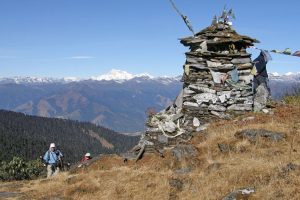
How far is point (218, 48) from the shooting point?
93.1ft

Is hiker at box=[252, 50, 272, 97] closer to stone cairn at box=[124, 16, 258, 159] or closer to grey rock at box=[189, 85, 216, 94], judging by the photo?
stone cairn at box=[124, 16, 258, 159]

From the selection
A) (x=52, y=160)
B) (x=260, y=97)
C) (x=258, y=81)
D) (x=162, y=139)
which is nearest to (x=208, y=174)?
(x=162, y=139)

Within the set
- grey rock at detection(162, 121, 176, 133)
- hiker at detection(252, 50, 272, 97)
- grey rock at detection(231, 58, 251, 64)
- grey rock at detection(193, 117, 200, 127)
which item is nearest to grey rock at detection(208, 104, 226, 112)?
grey rock at detection(193, 117, 200, 127)

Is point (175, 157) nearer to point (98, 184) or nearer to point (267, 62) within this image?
point (98, 184)

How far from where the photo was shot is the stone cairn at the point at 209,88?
26278 millimetres

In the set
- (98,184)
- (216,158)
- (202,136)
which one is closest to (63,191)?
(98,184)

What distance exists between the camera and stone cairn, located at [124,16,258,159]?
26278 millimetres

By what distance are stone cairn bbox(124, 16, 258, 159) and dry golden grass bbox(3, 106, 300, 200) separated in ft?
6.96

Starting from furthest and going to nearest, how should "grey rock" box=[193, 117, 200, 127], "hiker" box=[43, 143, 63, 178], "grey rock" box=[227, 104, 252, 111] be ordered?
"hiker" box=[43, 143, 63, 178], "grey rock" box=[227, 104, 252, 111], "grey rock" box=[193, 117, 200, 127]

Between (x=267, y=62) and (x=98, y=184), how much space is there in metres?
17.6

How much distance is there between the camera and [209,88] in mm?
27062

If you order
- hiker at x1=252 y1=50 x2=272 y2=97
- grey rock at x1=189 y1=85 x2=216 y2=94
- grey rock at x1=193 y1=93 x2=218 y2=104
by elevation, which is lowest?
grey rock at x1=193 y1=93 x2=218 y2=104

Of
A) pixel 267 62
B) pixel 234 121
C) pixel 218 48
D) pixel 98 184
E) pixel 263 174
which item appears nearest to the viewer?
pixel 263 174

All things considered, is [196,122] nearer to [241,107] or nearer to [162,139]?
[162,139]
